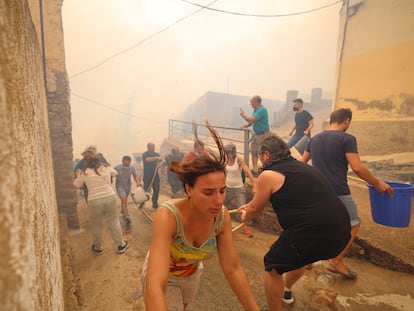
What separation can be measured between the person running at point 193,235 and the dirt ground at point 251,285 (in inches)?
58.3

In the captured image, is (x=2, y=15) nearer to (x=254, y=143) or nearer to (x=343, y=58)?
(x=254, y=143)

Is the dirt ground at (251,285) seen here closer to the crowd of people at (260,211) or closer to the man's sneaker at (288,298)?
the man's sneaker at (288,298)

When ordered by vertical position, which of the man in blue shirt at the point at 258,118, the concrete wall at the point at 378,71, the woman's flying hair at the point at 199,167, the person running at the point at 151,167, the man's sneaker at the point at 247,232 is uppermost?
the concrete wall at the point at 378,71

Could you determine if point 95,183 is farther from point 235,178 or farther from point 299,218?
point 299,218

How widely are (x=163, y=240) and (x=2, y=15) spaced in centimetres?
132

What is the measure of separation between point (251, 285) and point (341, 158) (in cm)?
214

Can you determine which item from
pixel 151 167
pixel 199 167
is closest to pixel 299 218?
pixel 199 167

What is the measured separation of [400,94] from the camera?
21.5ft

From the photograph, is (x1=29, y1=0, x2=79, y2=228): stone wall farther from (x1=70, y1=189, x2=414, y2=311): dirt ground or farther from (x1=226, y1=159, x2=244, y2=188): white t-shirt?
(x1=226, y1=159, x2=244, y2=188): white t-shirt

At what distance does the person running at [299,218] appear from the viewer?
6.66ft

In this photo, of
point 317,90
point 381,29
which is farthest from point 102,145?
point 381,29

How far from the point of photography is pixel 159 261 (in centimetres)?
142

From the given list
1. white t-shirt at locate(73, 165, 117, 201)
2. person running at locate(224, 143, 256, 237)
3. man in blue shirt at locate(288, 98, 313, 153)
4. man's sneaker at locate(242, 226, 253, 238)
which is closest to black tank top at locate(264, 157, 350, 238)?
person running at locate(224, 143, 256, 237)

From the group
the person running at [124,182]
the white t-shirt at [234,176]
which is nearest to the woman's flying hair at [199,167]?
the white t-shirt at [234,176]
